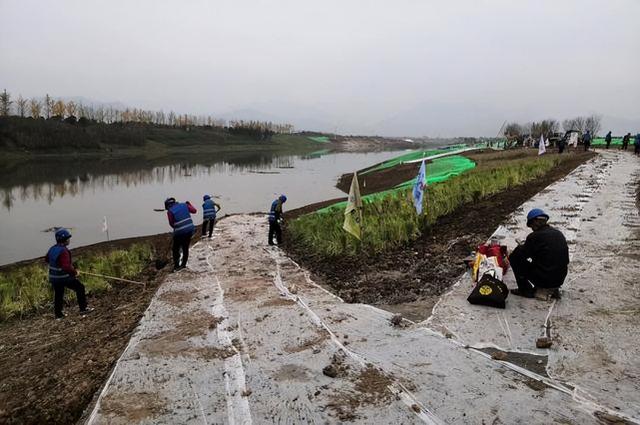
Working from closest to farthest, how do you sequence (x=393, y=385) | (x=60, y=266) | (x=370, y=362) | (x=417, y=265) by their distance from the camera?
1. (x=393, y=385)
2. (x=370, y=362)
3. (x=60, y=266)
4. (x=417, y=265)

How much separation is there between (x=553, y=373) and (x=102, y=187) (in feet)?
126

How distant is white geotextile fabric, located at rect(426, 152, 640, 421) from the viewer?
150 inches

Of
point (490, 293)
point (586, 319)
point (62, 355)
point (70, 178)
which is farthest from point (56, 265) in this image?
point (70, 178)

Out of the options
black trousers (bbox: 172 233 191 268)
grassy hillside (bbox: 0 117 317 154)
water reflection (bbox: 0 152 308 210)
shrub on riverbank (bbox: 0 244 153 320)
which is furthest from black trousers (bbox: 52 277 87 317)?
grassy hillside (bbox: 0 117 317 154)

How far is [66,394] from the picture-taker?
165 inches

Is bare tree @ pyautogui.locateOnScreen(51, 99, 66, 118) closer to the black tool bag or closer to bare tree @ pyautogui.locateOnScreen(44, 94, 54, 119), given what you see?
bare tree @ pyautogui.locateOnScreen(44, 94, 54, 119)

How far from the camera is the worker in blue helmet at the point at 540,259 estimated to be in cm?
543

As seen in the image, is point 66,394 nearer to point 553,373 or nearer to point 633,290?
point 553,373

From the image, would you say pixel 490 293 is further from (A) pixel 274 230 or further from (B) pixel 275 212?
(A) pixel 274 230

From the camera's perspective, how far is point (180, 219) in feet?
28.9

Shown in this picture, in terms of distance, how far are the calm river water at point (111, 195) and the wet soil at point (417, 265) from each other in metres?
13.9

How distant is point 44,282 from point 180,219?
444 centimetres

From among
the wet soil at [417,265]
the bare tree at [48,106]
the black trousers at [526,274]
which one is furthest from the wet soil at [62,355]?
the bare tree at [48,106]

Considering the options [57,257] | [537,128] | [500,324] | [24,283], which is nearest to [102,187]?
[24,283]
